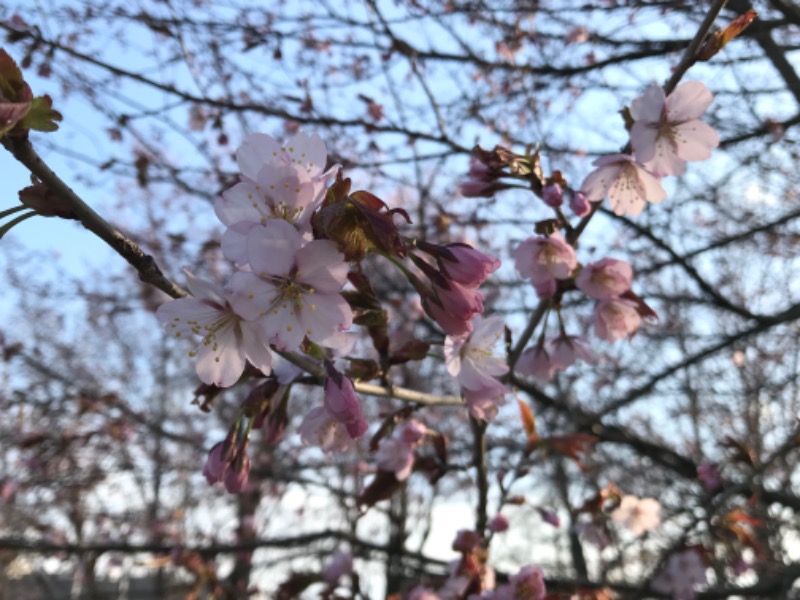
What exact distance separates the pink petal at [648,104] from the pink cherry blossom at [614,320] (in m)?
0.46

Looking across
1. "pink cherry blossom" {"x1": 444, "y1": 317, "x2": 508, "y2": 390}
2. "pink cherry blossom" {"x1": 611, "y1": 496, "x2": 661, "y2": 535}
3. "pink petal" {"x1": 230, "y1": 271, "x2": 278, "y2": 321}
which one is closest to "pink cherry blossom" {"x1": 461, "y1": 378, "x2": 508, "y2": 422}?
"pink cherry blossom" {"x1": 444, "y1": 317, "x2": 508, "y2": 390}

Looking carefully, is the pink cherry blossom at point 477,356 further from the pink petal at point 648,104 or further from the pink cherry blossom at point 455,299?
the pink petal at point 648,104

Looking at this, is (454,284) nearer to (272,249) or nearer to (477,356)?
Answer: (272,249)

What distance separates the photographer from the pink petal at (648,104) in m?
1.40

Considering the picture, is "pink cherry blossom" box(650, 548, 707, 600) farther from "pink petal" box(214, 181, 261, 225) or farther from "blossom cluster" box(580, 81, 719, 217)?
"pink petal" box(214, 181, 261, 225)

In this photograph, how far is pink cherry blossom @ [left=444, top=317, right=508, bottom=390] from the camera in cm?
134

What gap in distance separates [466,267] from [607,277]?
0.72 meters

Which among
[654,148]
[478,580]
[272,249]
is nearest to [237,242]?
[272,249]

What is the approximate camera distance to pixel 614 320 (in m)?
1.58

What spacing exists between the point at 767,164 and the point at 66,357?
11298 mm

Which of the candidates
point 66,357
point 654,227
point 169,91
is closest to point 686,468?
point 654,227

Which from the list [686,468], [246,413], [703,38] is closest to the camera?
[246,413]

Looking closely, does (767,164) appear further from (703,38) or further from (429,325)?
(703,38)

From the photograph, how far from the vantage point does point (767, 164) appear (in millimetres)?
4066
